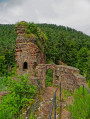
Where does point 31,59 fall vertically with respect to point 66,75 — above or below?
above

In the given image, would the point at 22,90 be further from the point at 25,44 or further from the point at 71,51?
the point at 71,51

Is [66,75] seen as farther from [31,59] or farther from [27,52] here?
[27,52]

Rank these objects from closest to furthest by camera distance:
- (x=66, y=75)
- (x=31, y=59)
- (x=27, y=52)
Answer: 1. (x=66, y=75)
2. (x=31, y=59)
3. (x=27, y=52)

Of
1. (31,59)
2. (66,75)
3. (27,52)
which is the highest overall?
(27,52)

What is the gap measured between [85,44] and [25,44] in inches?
1698

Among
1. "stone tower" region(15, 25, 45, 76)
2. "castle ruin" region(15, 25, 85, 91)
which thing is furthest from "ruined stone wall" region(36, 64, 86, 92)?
"stone tower" region(15, 25, 45, 76)

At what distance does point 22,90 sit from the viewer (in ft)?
26.2

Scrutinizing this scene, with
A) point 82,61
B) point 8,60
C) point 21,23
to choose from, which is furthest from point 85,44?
point 21,23

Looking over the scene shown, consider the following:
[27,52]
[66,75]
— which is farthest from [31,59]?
[66,75]

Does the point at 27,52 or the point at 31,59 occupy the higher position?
the point at 27,52

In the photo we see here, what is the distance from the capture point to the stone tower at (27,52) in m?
16.0

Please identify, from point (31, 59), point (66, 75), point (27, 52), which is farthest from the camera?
point (27, 52)

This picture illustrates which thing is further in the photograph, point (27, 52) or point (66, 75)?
point (27, 52)

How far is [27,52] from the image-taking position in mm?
16109
